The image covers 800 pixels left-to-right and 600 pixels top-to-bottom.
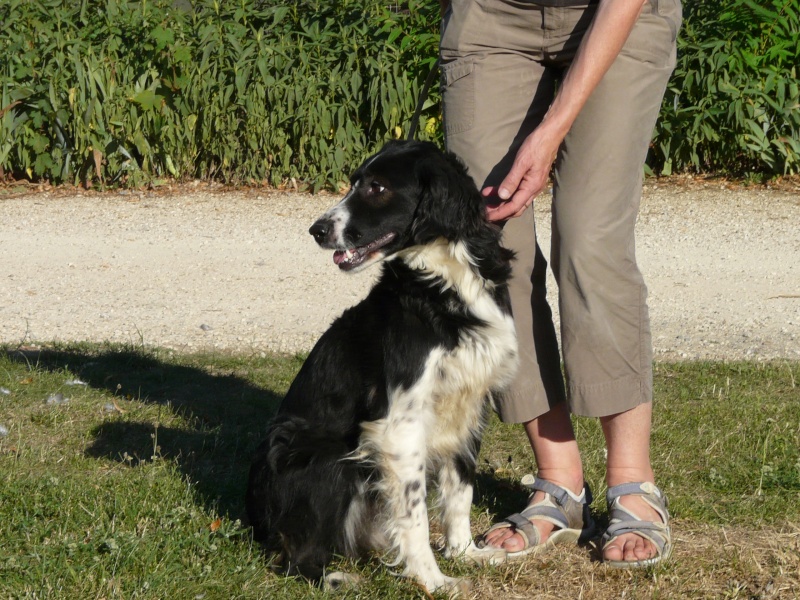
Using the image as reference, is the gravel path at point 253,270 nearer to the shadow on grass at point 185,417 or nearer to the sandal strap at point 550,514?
the shadow on grass at point 185,417

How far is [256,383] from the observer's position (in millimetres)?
5512

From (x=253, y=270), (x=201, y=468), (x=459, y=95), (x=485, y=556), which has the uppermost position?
(x=459, y=95)

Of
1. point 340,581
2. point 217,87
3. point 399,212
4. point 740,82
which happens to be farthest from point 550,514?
point 217,87

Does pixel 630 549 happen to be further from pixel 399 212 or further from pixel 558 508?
pixel 399 212

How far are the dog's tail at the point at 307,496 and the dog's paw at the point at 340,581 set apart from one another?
4 centimetres

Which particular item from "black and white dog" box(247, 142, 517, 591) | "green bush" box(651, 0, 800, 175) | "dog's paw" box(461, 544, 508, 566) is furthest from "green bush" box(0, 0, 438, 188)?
"dog's paw" box(461, 544, 508, 566)

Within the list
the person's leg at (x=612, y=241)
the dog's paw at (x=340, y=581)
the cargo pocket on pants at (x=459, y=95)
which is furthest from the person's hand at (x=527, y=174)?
the dog's paw at (x=340, y=581)

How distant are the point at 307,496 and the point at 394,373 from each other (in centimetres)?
47

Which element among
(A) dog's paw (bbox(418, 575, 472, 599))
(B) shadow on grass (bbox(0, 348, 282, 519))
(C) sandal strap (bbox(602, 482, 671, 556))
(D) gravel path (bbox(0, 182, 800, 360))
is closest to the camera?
(A) dog's paw (bbox(418, 575, 472, 599))

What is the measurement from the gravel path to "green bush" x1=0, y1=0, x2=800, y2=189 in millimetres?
382

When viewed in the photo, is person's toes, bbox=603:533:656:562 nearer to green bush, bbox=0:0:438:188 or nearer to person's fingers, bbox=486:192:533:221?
person's fingers, bbox=486:192:533:221

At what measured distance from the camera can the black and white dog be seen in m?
3.17

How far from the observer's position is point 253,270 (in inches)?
322

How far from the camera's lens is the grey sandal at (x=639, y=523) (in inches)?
131
